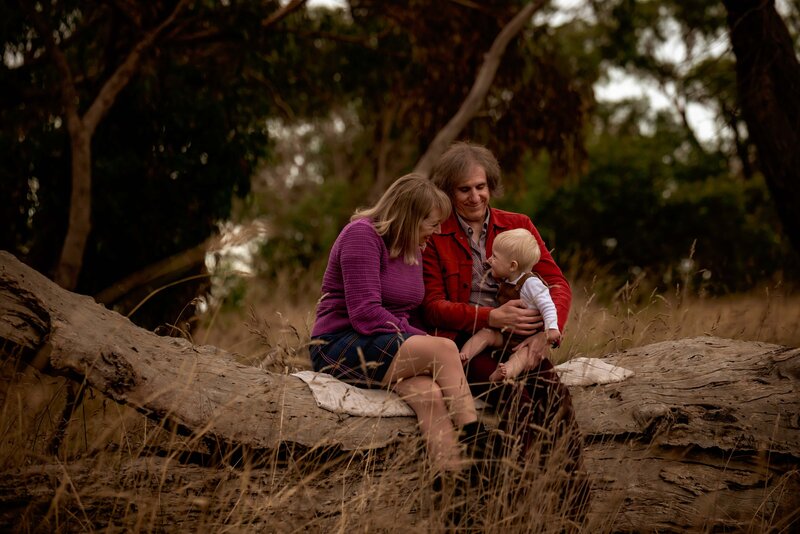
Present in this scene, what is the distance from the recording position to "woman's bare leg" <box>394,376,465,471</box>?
3.34m

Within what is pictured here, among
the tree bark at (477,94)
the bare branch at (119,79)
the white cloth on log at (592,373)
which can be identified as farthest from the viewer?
the tree bark at (477,94)

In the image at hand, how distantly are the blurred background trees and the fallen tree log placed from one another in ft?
2.50

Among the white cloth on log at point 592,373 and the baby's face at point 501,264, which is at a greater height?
the baby's face at point 501,264

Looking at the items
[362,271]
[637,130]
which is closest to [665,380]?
[362,271]

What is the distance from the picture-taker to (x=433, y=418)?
141 inches

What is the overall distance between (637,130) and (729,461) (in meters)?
23.5

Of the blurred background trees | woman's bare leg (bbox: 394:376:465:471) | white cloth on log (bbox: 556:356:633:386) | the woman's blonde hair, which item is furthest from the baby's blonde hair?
the blurred background trees

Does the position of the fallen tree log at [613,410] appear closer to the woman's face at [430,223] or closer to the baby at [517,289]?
the baby at [517,289]

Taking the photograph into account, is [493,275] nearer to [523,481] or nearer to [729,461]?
[523,481]

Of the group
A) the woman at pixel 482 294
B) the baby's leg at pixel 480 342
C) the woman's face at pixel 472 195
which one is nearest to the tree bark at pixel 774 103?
the woman at pixel 482 294

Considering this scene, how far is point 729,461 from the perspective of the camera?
387cm

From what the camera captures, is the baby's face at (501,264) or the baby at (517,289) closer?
the baby at (517,289)

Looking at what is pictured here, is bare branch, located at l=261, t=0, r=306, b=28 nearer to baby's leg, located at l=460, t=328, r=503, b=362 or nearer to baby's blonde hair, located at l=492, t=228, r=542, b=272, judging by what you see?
baby's blonde hair, located at l=492, t=228, r=542, b=272

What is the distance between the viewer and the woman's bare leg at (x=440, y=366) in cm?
355
